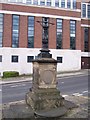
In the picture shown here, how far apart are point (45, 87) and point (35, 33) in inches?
1284

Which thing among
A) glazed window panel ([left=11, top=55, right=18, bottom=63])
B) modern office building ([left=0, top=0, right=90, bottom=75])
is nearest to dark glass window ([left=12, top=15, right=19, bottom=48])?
modern office building ([left=0, top=0, right=90, bottom=75])

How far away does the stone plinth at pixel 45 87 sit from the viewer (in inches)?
448

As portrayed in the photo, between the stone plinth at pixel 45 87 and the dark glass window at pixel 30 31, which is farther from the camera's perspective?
the dark glass window at pixel 30 31

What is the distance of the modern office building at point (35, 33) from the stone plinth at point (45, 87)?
29.7 m

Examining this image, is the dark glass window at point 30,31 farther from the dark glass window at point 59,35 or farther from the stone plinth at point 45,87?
the stone plinth at point 45,87

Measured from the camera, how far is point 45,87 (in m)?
11.7

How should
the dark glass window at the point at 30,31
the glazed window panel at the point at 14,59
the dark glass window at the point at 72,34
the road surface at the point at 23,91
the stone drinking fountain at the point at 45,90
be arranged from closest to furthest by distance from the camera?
the stone drinking fountain at the point at 45,90, the road surface at the point at 23,91, the glazed window panel at the point at 14,59, the dark glass window at the point at 30,31, the dark glass window at the point at 72,34

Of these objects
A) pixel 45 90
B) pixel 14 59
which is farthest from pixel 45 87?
pixel 14 59

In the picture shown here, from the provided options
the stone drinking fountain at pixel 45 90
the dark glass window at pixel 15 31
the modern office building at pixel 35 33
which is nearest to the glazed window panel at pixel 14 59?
the modern office building at pixel 35 33

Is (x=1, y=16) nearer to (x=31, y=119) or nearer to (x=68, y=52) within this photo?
(x=68, y=52)

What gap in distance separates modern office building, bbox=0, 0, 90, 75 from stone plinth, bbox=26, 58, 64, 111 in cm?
2966

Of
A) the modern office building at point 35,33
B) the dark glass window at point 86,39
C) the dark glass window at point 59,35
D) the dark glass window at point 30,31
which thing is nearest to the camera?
the modern office building at point 35,33

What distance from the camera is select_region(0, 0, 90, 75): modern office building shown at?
42.3m

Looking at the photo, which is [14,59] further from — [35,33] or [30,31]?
[35,33]
